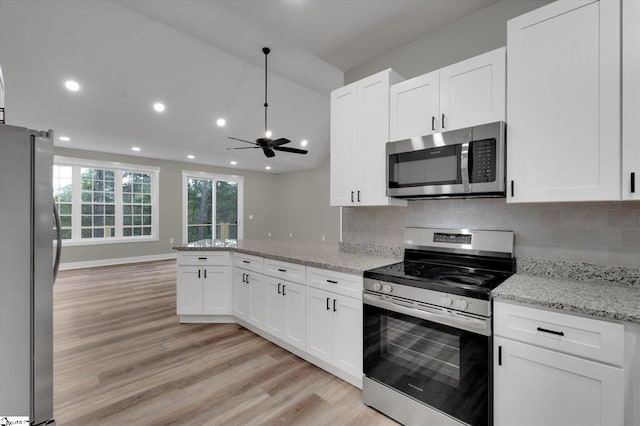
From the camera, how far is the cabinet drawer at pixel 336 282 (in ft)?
7.06

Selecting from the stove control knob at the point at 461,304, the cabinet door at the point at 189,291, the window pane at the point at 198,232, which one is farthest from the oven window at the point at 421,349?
the window pane at the point at 198,232

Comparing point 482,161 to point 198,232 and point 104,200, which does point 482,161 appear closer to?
point 104,200

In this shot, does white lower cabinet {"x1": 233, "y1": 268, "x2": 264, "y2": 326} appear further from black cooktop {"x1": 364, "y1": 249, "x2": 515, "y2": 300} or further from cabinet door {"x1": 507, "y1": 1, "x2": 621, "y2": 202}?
cabinet door {"x1": 507, "y1": 1, "x2": 621, "y2": 202}

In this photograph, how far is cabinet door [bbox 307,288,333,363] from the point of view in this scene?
2.35 meters

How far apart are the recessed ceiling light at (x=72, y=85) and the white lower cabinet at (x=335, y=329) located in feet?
16.0

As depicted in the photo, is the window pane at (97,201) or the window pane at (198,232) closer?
the window pane at (97,201)

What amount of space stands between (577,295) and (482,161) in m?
0.90

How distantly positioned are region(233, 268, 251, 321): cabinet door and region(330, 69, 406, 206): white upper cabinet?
140 cm

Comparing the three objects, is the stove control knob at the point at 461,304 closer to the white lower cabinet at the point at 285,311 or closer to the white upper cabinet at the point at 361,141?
the white upper cabinet at the point at 361,141

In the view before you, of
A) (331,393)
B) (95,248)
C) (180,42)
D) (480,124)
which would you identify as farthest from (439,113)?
(95,248)

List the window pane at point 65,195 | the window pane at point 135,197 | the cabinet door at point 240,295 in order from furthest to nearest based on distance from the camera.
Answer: the window pane at point 135,197
the window pane at point 65,195
the cabinet door at point 240,295

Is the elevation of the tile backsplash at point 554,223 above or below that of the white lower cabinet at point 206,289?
above

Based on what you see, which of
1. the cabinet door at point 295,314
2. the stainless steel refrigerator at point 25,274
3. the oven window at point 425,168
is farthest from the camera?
the cabinet door at point 295,314

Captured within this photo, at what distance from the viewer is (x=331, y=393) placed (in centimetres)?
218
